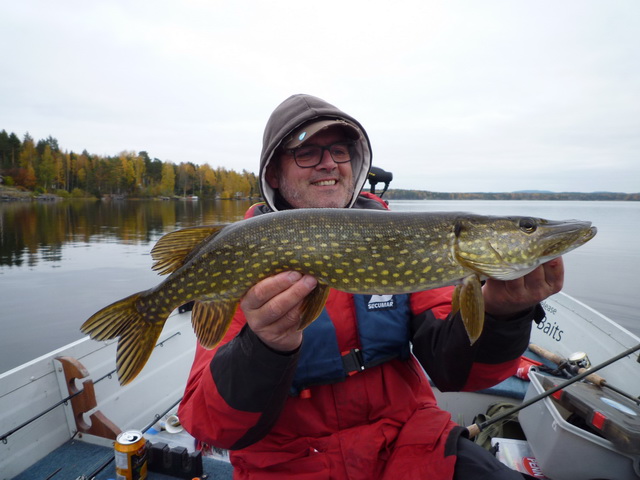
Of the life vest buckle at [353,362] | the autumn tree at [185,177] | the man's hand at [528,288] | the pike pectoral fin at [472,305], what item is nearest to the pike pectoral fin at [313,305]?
the life vest buckle at [353,362]

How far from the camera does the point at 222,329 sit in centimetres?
175

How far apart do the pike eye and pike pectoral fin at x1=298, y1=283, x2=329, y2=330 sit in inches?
34.7

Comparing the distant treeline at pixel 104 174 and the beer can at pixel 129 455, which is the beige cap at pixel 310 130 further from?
the distant treeline at pixel 104 174

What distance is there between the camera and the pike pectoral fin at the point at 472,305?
1568mm

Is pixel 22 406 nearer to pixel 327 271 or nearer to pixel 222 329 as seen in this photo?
pixel 222 329

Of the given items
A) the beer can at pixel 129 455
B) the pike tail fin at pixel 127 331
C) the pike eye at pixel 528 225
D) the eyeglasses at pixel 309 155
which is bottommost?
the beer can at pixel 129 455

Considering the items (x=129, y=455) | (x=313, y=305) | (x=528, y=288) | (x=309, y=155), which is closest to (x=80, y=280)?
(x=129, y=455)

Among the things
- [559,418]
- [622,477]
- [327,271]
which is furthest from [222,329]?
[622,477]

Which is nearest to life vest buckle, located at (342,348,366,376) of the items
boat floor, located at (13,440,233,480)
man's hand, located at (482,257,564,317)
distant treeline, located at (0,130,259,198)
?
man's hand, located at (482,257,564,317)

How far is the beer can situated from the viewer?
2.37m

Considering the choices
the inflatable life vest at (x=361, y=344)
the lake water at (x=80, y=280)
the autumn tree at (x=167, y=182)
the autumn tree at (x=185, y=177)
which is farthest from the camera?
the autumn tree at (x=185, y=177)

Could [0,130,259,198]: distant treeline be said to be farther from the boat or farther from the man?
the man

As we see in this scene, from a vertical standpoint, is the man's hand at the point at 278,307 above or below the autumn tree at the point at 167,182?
below

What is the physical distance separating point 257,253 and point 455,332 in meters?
1.05
